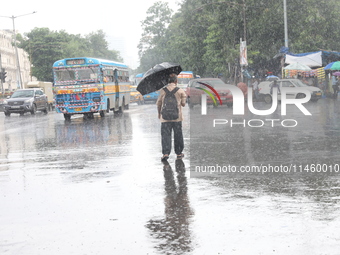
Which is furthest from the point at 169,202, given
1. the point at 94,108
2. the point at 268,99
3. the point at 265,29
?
the point at 265,29

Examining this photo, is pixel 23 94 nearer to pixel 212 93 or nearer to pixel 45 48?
pixel 212 93

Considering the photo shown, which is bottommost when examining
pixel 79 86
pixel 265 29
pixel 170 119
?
pixel 170 119

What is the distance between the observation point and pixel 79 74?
27.8m

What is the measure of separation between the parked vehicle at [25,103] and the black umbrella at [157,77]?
2763 cm

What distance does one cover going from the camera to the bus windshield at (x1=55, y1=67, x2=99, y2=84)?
90.8 ft

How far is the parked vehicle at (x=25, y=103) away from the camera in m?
37.7

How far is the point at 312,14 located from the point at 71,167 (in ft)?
118

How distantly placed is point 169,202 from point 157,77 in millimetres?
4475

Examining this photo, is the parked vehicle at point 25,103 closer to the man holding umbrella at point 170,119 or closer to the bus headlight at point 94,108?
the bus headlight at point 94,108

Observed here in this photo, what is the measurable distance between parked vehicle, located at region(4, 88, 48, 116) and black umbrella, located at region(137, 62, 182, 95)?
27629mm

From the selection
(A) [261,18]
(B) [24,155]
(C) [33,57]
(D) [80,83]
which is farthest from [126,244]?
(C) [33,57]

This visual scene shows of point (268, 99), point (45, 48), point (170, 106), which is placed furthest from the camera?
point (45, 48)

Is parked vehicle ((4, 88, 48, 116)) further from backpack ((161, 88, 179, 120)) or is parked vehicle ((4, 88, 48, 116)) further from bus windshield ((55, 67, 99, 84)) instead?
backpack ((161, 88, 179, 120))

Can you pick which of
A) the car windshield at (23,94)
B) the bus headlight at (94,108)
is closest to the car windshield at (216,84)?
the bus headlight at (94,108)
